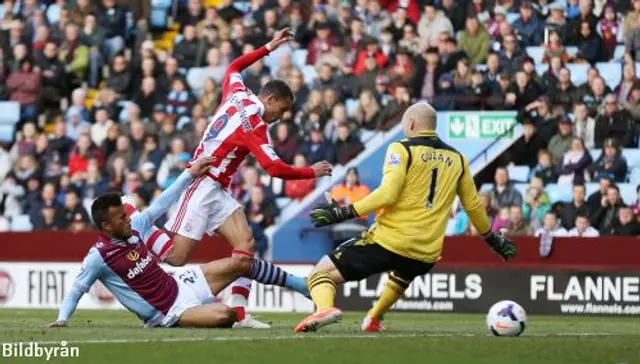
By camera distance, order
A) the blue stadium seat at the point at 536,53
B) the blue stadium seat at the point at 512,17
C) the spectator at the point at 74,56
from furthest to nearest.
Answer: the spectator at the point at 74,56 < the blue stadium seat at the point at 512,17 < the blue stadium seat at the point at 536,53

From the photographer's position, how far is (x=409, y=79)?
25.2 meters

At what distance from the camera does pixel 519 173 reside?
23.9 meters

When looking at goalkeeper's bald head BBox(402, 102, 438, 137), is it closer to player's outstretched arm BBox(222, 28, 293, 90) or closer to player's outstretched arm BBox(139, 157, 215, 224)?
player's outstretched arm BBox(139, 157, 215, 224)

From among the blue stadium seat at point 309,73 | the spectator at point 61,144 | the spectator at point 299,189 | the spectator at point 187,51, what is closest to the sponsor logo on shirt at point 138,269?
the spectator at point 299,189

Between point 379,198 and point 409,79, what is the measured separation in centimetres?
1208

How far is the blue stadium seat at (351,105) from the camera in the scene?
2564 centimetres

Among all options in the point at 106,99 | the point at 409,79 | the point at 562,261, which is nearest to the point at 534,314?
the point at 562,261

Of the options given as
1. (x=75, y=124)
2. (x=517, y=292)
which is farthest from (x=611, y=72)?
(x=75, y=124)

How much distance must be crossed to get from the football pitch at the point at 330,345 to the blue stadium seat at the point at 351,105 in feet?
34.2

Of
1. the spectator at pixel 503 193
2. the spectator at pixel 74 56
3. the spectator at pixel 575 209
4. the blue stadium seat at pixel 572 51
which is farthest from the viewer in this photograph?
the spectator at pixel 74 56

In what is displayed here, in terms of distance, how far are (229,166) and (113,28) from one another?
573 inches

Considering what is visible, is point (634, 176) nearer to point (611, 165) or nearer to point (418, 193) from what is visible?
point (611, 165)

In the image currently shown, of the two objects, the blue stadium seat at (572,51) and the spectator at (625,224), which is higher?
the blue stadium seat at (572,51)

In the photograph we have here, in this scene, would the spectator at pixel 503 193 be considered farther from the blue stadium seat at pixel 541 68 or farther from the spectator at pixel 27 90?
the spectator at pixel 27 90
